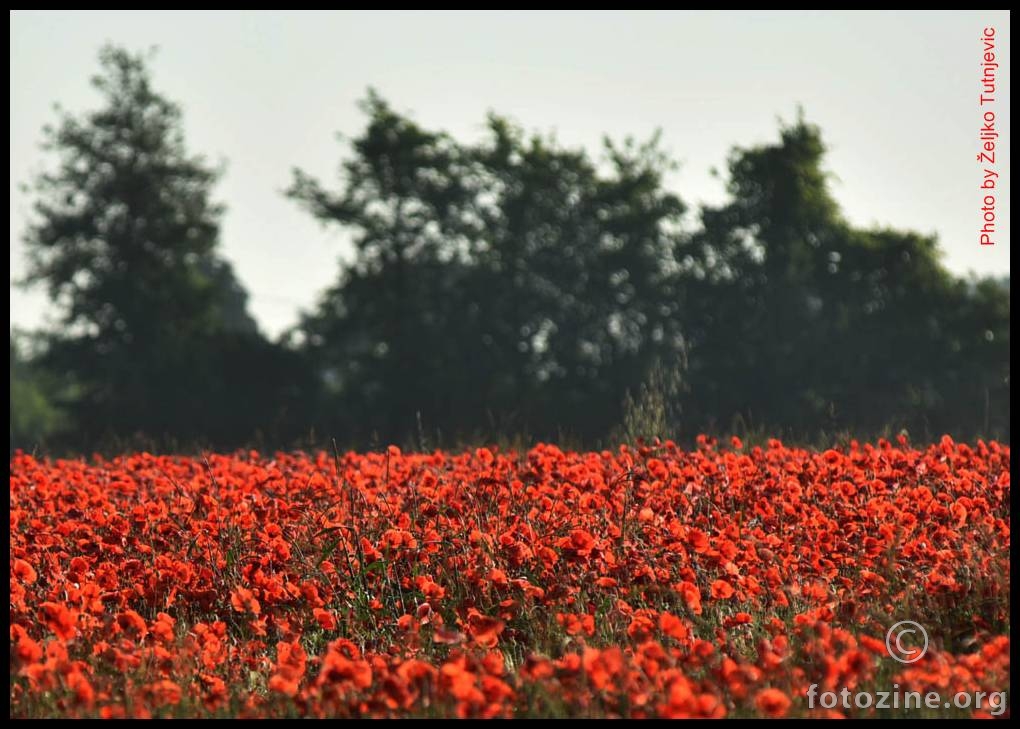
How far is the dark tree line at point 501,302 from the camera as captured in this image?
24.7 metres

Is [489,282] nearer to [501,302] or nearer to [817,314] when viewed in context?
[501,302]

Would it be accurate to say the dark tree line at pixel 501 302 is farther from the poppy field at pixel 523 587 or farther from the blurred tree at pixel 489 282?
the poppy field at pixel 523 587

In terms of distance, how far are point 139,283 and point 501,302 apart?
25.0 ft


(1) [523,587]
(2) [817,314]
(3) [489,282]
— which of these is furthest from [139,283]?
(1) [523,587]

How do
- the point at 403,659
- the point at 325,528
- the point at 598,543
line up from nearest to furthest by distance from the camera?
the point at 403,659 < the point at 598,543 < the point at 325,528

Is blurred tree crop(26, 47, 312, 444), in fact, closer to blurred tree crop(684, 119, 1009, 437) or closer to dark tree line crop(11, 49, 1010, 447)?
dark tree line crop(11, 49, 1010, 447)

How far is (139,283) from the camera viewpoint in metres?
26.6

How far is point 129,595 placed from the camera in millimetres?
5477

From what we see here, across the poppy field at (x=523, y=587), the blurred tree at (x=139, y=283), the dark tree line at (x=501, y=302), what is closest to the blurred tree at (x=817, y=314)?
the dark tree line at (x=501, y=302)

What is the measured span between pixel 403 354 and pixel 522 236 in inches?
154

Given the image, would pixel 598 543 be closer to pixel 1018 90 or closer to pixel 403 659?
pixel 403 659

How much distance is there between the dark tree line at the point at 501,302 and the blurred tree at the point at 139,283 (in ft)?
0.16

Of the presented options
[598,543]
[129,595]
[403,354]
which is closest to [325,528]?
[129,595]
